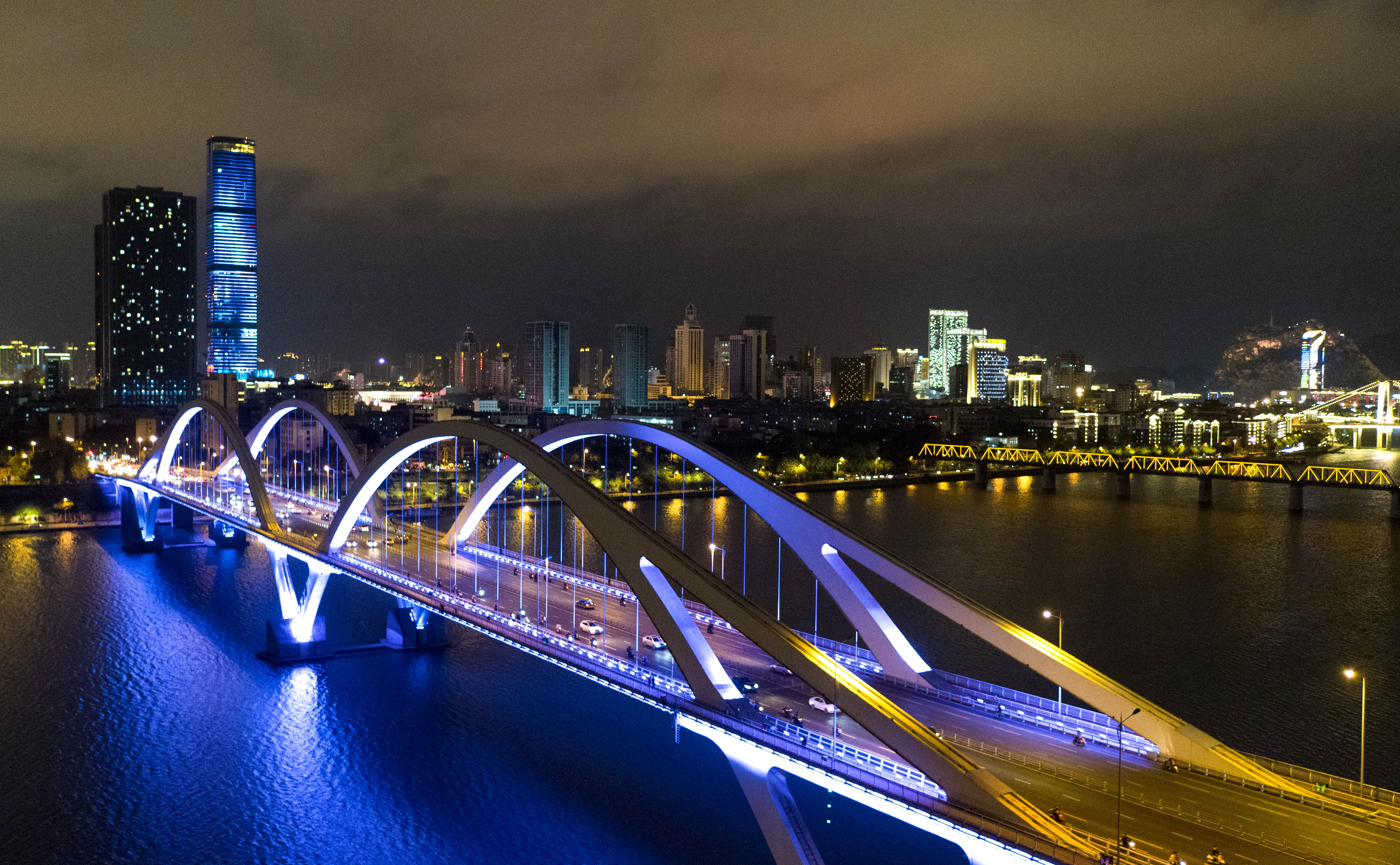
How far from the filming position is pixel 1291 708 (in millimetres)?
18094

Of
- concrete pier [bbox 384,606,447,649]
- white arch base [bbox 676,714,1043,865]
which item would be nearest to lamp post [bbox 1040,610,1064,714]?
white arch base [bbox 676,714,1043,865]

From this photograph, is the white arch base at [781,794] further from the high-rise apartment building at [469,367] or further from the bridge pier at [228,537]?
the high-rise apartment building at [469,367]

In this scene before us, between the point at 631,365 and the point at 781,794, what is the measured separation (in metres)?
115

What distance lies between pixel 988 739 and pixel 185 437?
5760 cm

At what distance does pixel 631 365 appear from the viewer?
125188mm

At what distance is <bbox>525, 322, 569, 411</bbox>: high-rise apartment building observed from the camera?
118m

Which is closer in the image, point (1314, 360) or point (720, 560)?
point (720, 560)

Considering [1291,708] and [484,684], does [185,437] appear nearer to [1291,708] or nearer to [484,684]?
[484,684]

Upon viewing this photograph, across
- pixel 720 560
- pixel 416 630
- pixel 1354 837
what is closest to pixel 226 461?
pixel 720 560

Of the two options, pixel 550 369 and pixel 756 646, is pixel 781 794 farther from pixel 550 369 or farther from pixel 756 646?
pixel 550 369

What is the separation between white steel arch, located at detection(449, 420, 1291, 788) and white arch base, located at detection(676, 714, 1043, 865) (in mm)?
2484

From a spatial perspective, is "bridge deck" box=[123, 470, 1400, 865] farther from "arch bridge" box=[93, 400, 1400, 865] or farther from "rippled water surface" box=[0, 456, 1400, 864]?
"rippled water surface" box=[0, 456, 1400, 864]

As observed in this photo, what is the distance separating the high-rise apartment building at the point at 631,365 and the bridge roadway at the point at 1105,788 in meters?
109

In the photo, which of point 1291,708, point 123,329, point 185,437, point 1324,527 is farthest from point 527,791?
point 123,329
